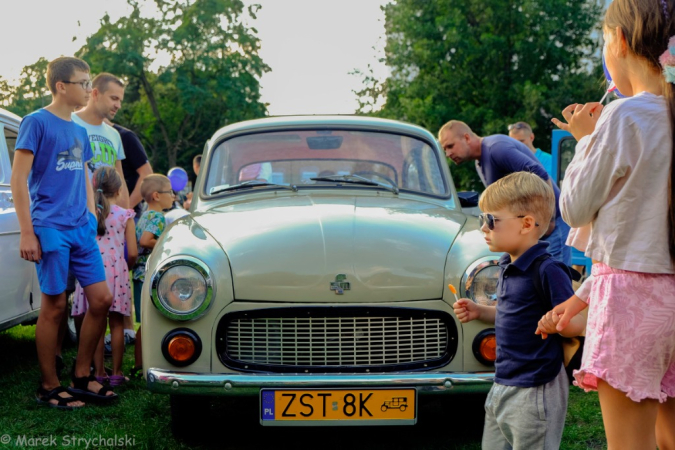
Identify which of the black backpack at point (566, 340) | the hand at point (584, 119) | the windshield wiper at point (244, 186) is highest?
the hand at point (584, 119)

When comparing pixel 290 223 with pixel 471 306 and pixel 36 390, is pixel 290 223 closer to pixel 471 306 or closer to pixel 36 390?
pixel 471 306

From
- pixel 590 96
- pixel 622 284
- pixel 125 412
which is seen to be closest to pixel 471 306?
pixel 622 284

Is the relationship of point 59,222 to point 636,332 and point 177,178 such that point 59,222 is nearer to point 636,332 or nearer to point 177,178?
point 636,332

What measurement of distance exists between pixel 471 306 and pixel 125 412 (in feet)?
8.38

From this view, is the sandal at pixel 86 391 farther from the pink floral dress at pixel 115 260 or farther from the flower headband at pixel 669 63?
the flower headband at pixel 669 63

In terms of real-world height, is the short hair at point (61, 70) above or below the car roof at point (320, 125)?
above

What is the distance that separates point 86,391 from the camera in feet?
16.4

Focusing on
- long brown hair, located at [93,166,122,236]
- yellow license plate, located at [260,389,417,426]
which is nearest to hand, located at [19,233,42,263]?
long brown hair, located at [93,166,122,236]

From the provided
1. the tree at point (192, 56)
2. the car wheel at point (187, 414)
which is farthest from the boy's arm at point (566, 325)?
the tree at point (192, 56)

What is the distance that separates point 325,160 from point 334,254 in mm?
1602

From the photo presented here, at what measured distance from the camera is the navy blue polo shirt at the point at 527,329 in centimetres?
275

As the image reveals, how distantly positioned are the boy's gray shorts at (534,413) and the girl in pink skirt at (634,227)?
0.44m

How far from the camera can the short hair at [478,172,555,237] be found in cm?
278

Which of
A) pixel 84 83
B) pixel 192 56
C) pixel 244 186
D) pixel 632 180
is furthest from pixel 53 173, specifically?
pixel 192 56
